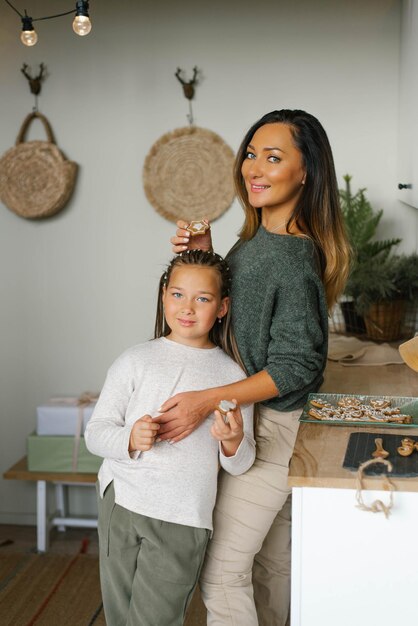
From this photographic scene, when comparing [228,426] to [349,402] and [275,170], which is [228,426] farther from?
[275,170]

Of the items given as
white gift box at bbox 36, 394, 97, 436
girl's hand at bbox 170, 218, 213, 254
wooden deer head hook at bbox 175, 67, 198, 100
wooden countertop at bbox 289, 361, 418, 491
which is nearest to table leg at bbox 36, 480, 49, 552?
white gift box at bbox 36, 394, 97, 436

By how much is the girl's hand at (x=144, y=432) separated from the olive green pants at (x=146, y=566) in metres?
0.17

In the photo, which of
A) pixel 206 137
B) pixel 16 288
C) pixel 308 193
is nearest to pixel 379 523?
pixel 308 193

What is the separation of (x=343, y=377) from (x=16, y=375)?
1908 millimetres

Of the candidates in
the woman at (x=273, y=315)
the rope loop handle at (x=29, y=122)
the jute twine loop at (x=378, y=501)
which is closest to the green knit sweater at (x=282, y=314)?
the woman at (x=273, y=315)

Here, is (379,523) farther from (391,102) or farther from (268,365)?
(391,102)

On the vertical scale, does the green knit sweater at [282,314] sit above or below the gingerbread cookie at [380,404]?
above

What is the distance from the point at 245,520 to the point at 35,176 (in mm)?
2159

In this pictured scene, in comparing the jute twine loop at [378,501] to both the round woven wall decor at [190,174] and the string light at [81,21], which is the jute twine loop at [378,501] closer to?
the string light at [81,21]

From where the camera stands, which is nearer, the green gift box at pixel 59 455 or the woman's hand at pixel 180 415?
the woman's hand at pixel 180 415

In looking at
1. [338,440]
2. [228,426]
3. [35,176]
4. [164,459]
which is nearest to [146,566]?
[164,459]

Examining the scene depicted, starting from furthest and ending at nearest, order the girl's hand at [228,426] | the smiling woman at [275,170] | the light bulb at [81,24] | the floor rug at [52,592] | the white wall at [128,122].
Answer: the white wall at [128,122] → the floor rug at [52,592] → the light bulb at [81,24] → the smiling woman at [275,170] → the girl's hand at [228,426]

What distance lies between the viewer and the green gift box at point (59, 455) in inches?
137

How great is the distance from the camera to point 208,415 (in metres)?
1.72
